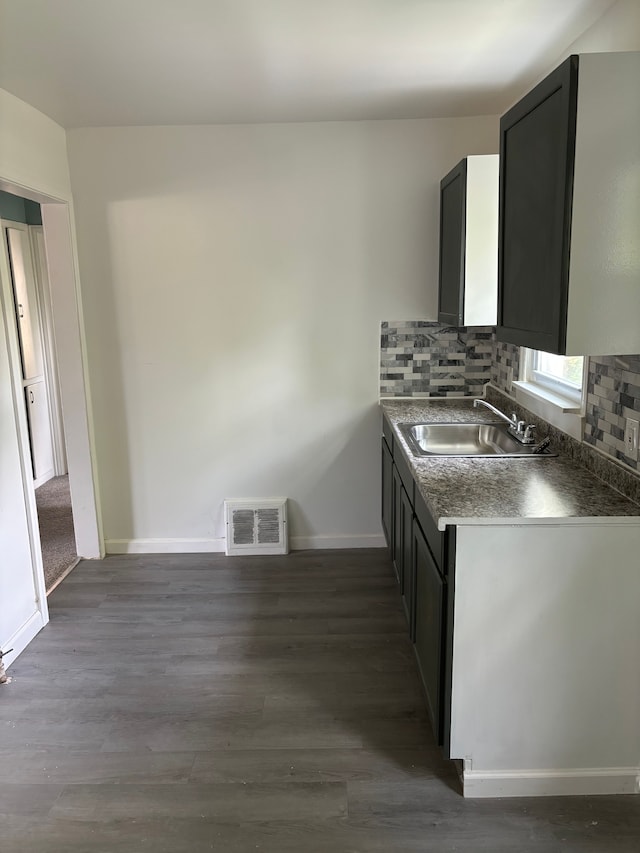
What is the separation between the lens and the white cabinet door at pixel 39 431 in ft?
17.3

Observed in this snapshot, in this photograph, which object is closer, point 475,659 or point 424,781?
point 475,659

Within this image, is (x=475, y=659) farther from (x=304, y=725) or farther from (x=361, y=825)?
(x=304, y=725)

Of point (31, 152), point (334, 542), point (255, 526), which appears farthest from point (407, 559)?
point (31, 152)

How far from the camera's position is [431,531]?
2.09 meters

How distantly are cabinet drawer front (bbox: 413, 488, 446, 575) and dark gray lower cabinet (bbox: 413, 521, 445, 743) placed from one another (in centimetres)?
3

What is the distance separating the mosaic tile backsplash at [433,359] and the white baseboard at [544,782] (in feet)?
7.23

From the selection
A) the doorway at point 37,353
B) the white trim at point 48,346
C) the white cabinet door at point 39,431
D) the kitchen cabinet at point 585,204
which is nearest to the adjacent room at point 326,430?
the kitchen cabinet at point 585,204

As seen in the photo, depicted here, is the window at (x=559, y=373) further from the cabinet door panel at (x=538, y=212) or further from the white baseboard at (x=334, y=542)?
the white baseboard at (x=334, y=542)

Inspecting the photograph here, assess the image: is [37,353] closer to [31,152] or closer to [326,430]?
[31,152]

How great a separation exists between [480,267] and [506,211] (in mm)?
895

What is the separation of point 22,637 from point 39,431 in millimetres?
2884

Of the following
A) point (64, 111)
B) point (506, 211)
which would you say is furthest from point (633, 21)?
point (64, 111)

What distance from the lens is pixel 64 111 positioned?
3174 mm

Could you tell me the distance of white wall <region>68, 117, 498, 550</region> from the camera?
353cm
